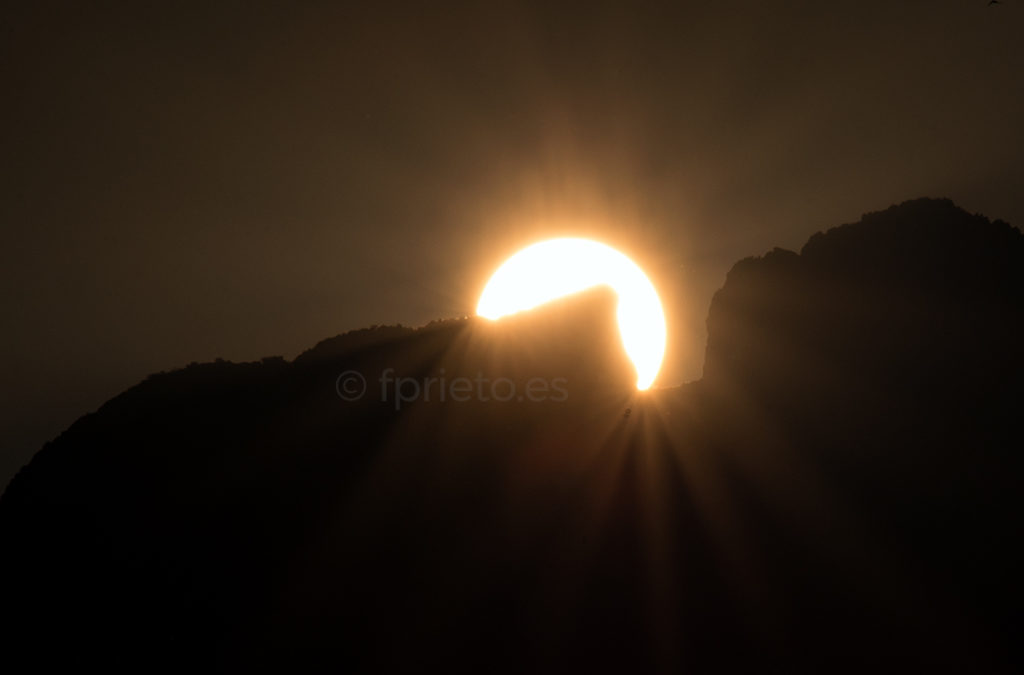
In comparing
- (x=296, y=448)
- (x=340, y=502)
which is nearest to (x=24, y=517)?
(x=296, y=448)

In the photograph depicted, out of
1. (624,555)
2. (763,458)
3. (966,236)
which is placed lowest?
(624,555)

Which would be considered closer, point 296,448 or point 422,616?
point 422,616

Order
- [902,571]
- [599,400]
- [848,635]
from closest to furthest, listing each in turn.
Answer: [848,635]
[902,571]
[599,400]

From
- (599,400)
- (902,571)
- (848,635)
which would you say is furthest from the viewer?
(599,400)

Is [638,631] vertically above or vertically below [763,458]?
below

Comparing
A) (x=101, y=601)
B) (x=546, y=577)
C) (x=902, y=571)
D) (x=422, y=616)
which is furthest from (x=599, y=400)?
(x=101, y=601)

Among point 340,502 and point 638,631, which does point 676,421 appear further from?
point 340,502
